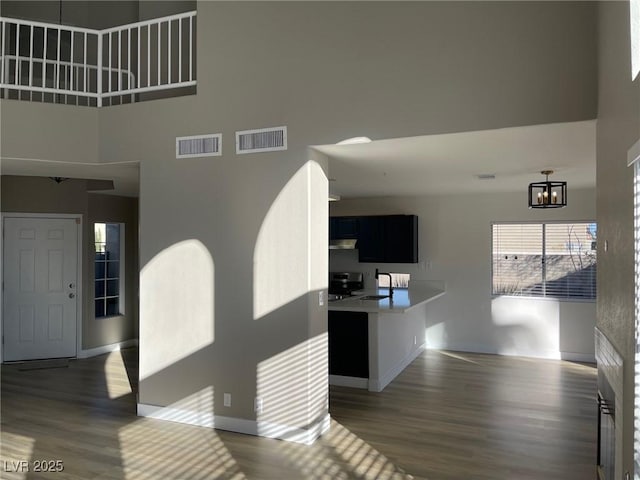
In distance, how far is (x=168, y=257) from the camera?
176 inches

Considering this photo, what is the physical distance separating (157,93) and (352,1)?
8.47ft

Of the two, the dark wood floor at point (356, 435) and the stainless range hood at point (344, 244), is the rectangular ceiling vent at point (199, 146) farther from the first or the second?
the stainless range hood at point (344, 244)

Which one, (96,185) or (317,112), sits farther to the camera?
(96,185)

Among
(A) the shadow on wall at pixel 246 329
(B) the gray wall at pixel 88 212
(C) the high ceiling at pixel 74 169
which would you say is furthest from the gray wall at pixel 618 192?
(B) the gray wall at pixel 88 212

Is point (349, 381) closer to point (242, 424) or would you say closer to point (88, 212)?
point (242, 424)

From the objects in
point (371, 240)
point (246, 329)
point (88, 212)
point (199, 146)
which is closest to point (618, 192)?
point (246, 329)

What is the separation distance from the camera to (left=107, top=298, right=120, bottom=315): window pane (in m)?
7.34

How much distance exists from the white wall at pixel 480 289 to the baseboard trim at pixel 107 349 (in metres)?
4.17

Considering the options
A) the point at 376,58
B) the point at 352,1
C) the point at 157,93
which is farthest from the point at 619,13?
the point at 157,93

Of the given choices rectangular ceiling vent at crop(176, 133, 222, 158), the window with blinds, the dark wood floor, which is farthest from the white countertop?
rectangular ceiling vent at crop(176, 133, 222, 158)

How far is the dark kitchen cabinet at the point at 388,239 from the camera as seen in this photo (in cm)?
729

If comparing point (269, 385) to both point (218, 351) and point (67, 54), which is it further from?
point (67, 54)

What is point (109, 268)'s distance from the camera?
7.36 metres

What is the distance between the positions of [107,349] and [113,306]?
648mm
